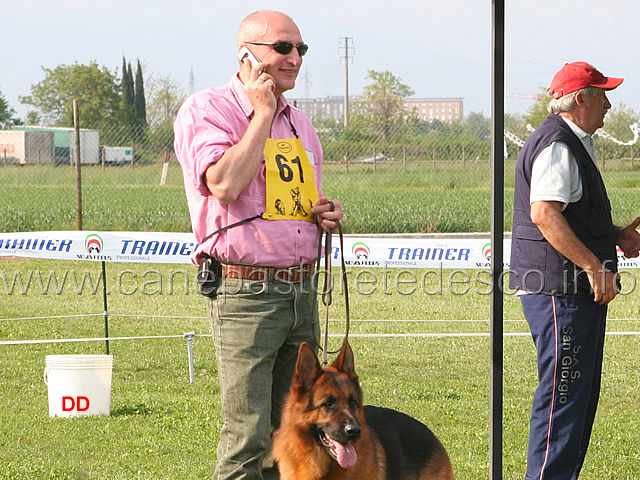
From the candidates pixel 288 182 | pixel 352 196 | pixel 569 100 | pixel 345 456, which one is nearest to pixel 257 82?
pixel 288 182

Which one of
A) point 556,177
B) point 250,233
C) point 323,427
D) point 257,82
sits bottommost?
point 323,427

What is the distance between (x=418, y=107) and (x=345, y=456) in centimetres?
1996

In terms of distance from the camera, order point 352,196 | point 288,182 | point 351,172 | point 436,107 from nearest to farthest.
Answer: point 288,182
point 352,196
point 351,172
point 436,107

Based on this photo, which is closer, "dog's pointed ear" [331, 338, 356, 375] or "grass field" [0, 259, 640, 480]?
"dog's pointed ear" [331, 338, 356, 375]

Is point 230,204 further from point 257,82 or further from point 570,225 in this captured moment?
point 570,225

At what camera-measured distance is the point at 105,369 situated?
554 cm

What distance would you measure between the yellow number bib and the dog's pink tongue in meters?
0.84

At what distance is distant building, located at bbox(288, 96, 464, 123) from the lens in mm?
19625

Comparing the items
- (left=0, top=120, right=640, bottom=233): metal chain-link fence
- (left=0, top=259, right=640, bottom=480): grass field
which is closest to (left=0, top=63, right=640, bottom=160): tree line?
(left=0, top=120, right=640, bottom=233): metal chain-link fence

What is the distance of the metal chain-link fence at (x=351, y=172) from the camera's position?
57.1 ft

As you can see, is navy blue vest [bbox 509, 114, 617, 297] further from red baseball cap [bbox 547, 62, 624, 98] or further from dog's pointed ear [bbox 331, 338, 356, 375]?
dog's pointed ear [bbox 331, 338, 356, 375]

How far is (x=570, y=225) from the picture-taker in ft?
11.9

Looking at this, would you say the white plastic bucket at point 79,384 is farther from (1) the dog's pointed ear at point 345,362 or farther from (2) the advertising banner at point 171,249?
(1) the dog's pointed ear at point 345,362

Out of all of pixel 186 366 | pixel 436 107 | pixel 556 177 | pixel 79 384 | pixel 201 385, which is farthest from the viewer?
pixel 436 107
